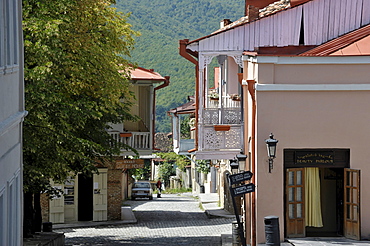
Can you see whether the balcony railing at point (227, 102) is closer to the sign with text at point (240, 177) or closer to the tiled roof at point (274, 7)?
the tiled roof at point (274, 7)

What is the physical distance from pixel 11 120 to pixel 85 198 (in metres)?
17.0

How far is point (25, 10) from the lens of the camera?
16.2 metres

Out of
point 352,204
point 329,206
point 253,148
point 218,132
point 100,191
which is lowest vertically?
point 100,191

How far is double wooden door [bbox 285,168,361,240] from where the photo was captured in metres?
14.9

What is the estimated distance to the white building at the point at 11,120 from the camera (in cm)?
961

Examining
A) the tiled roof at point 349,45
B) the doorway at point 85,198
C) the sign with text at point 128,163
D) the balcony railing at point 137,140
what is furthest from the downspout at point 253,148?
the doorway at point 85,198

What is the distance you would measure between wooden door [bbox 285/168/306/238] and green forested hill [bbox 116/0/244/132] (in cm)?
7597

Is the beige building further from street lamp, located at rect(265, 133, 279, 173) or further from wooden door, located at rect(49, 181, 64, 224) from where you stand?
wooden door, located at rect(49, 181, 64, 224)

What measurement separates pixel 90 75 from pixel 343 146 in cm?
743

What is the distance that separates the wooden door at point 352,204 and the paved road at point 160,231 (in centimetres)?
608

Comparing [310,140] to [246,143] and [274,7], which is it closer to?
[246,143]

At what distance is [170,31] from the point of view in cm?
12519

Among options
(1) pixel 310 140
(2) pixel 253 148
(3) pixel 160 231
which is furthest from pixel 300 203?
(3) pixel 160 231

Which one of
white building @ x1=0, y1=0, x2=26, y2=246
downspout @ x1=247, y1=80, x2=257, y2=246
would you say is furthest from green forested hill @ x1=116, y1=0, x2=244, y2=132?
white building @ x1=0, y1=0, x2=26, y2=246
